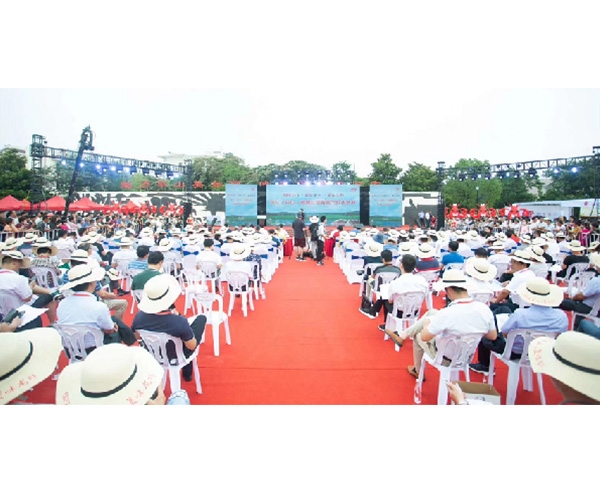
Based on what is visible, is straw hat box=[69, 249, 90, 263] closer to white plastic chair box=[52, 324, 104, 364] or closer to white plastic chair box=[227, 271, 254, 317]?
white plastic chair box=[52, 324, 104, 364]

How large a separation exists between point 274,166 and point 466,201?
795 inches

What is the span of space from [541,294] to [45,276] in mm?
6748

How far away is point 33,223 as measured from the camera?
12.4 m

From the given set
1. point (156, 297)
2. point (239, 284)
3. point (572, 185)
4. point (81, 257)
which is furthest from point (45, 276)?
point (572, 185)

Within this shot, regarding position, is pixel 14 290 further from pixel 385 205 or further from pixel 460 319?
pixel 385 205

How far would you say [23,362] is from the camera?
1.99 meters

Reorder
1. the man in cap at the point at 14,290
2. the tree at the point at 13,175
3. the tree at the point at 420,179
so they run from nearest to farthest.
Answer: the man in cap at the point at 14,290, the tree at the point at 13,175, the tree at the point at 420,179

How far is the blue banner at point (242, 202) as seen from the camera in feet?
61.6

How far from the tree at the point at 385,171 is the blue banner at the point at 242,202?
13949mm

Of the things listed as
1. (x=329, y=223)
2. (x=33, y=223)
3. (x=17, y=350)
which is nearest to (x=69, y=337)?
Answer: (x=17, y=350)

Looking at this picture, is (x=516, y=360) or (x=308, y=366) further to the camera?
(x=308, y=366)

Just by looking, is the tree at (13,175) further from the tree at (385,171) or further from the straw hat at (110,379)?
the tree at (385,171)

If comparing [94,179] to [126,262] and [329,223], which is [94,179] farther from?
[126,262]

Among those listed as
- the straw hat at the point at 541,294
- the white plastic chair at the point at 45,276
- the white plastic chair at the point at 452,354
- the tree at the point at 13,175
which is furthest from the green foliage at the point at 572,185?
the tree at the point at 13,175
